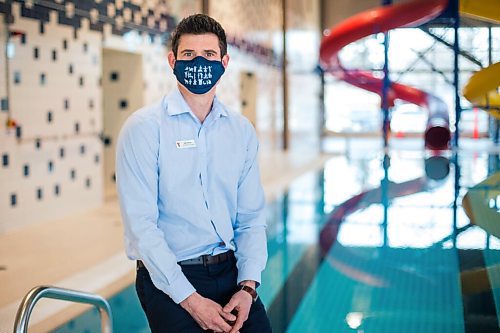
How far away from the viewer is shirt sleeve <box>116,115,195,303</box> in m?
1.69

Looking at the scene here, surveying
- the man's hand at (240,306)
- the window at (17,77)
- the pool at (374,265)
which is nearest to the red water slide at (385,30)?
the pool at (374,265)

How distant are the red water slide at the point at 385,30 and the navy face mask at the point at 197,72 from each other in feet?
33.7

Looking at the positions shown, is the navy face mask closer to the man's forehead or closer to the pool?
the man's forehead

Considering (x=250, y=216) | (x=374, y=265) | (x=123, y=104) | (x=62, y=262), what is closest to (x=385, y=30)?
(x=123, y=104)

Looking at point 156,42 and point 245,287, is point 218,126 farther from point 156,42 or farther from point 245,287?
point 156,42

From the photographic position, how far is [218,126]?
1852mm

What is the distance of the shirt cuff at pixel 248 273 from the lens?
1847 millimetres

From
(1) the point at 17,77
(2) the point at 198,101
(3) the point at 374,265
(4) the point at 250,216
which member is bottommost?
(3) the point at 374,265

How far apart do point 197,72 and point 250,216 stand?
436mm

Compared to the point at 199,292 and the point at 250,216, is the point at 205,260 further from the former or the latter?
the point at 250,216

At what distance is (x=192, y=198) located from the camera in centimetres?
179

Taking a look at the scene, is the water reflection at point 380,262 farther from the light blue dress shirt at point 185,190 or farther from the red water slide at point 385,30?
the red water slide at point 385,30

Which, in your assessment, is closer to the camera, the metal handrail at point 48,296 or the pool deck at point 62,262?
the metal handrail at point 48,296

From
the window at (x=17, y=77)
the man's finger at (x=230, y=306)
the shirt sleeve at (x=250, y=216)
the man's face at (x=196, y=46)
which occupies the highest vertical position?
the window at (x=17, y=77)
